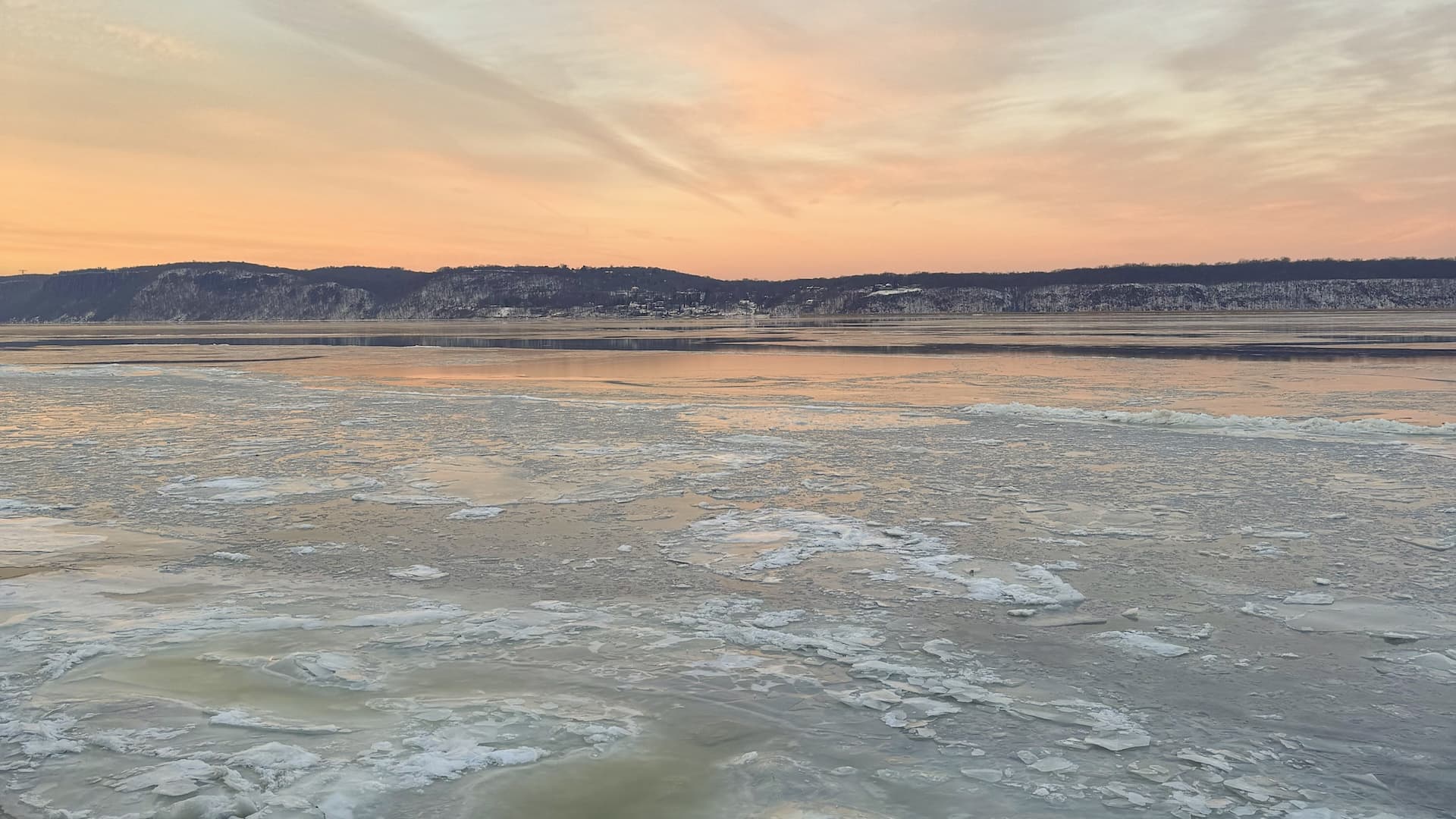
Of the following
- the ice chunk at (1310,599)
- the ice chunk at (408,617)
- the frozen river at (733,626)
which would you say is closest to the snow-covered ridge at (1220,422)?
the frozen river at (733,626)

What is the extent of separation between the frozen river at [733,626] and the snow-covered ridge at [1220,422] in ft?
0.62

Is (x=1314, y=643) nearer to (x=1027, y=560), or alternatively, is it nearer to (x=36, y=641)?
(x=1027, y=560)

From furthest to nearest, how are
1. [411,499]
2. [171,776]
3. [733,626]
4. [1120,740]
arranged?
[411,499]
[733,626]
[1120,740]
[171,776]

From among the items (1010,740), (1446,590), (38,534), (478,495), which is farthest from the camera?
(478,495)

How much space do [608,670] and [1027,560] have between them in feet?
11.9

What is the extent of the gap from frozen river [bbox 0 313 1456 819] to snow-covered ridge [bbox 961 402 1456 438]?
0.19 m

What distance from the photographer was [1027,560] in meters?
6.90

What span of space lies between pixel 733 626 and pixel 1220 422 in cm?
1218

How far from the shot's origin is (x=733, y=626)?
5570 millimetres

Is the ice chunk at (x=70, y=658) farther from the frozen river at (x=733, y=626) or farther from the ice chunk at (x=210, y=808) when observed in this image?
the ice chunk at (x=210, y=808)

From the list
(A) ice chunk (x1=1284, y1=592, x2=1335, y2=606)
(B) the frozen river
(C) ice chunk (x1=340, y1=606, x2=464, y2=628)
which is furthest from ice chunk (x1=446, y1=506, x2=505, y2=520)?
(A) ice chunk (x1=1284, y1=592, x2=1335, y2=606)

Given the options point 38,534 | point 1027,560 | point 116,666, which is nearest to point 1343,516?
point 1027,560

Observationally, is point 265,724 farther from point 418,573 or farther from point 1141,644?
point 1141,644

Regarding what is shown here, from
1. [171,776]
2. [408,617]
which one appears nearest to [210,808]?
[171,776]
